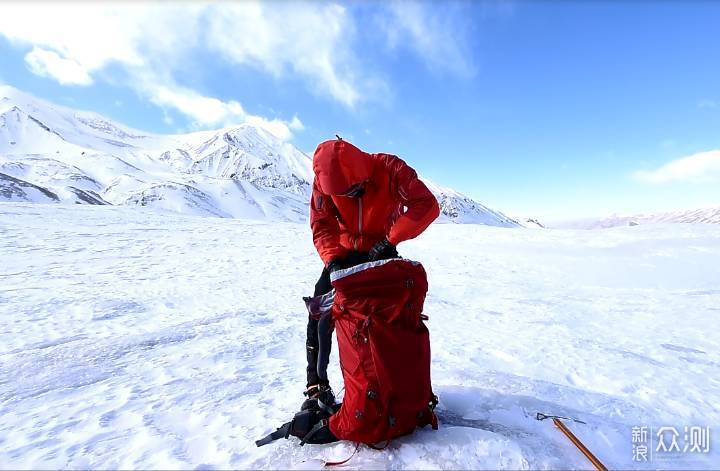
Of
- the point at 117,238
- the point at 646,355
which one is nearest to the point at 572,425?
the point at 646,355

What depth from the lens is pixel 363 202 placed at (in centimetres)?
328

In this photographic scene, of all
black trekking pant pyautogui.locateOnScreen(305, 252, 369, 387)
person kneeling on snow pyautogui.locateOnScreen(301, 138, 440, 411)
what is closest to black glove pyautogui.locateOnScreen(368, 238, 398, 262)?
person kneeling on snow pyautogui.locateOnScreen(301, 138, 440, 411)

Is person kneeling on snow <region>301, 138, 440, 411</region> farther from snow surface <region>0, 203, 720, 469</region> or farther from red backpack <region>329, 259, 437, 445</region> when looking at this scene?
snow surface <region>0, 203, 720, 469</region>

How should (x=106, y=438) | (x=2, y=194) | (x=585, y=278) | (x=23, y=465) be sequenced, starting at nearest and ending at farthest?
(x=23, y=465) → (x=106, y=438) → (x=585, y=278) → (x=2, y=194)

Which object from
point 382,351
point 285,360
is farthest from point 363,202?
point 285,360

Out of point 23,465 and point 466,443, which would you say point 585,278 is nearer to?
point 466,443

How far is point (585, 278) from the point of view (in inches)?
394

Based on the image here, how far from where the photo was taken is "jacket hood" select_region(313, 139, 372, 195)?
10.0 ft

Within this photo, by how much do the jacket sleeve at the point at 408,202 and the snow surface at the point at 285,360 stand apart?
1564mm

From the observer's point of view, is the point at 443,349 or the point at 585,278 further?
the point at 585,278

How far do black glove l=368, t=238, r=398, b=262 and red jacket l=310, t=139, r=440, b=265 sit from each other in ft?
0.19

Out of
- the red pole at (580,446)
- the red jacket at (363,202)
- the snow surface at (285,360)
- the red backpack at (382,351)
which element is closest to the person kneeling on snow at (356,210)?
the red jacket at (363,202)

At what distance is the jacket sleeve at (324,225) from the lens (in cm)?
316

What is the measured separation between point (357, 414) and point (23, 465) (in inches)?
89.1
